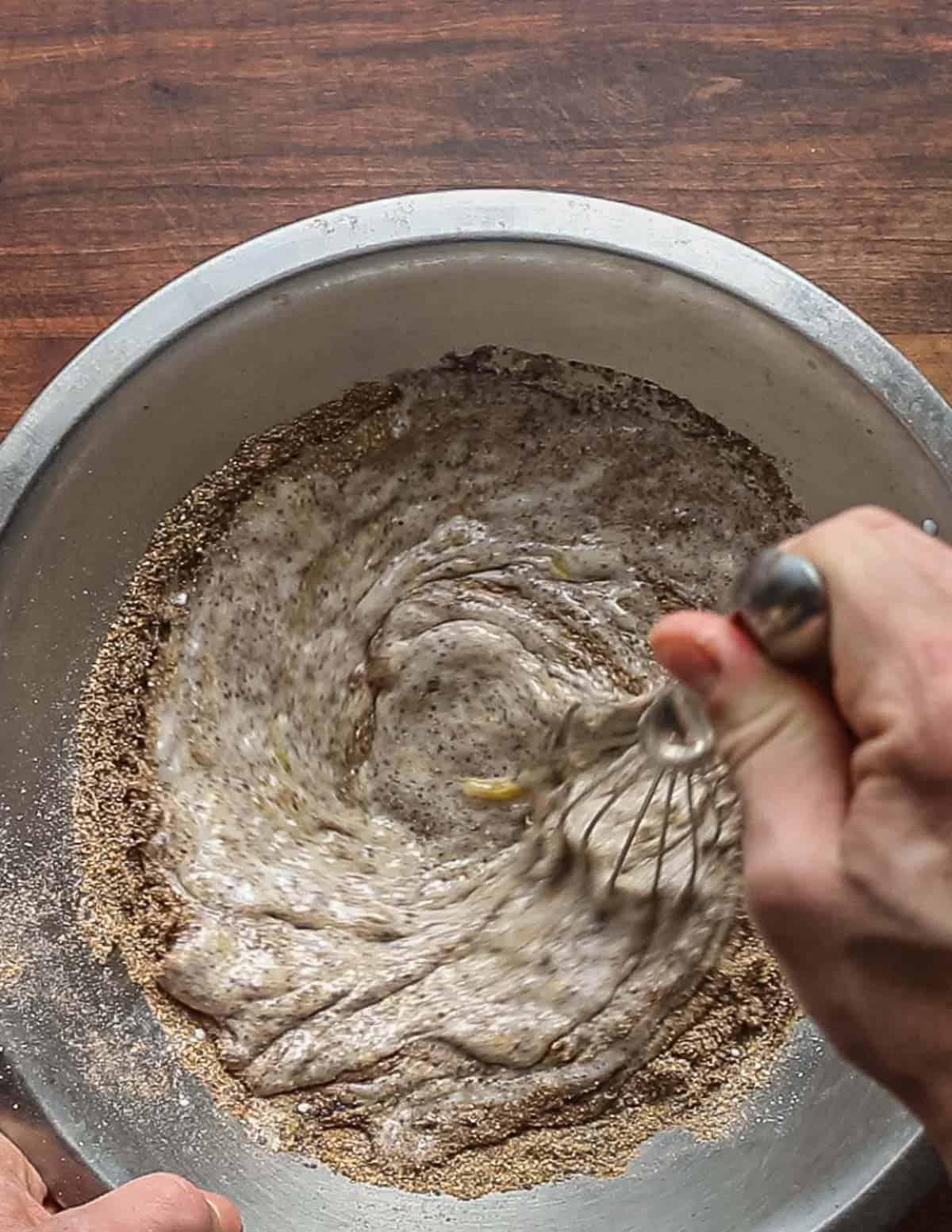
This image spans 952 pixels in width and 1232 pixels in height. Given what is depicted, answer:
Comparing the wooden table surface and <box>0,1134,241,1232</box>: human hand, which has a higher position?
the wooden table surface

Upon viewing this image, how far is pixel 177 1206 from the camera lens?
2.25 feet

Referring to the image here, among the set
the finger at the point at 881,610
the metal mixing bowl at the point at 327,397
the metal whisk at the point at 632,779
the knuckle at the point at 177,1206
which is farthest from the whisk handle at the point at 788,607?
the knuckle at the point at 177,1206

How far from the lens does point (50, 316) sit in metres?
1.01

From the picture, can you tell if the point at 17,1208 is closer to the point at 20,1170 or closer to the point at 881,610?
the point at 20,1170

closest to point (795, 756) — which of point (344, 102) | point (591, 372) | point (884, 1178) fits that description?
point (884, 1178)

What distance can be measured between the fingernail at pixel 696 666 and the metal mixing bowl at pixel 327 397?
1.12 feet

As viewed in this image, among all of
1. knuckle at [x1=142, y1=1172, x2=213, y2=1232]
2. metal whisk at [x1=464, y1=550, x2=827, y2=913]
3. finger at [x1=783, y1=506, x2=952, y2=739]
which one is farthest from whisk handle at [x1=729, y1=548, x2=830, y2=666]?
knuckle at [x1=142, y1=1172, x2=213, y2=1232]

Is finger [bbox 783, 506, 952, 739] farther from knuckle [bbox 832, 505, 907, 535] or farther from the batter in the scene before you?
the batter

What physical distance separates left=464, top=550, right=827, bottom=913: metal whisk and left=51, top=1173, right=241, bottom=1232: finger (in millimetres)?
359

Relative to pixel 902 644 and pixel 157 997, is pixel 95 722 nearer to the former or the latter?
pixel 157 997

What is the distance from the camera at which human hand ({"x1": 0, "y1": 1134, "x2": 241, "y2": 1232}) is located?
0.66 meters

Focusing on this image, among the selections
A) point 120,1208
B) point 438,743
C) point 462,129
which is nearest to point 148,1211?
point 120,1208

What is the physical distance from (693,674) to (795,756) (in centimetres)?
6

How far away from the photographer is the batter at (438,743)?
916 millimetres
